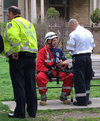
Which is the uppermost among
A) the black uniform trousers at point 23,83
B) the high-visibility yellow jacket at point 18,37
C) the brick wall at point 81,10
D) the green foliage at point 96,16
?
the brick wall at point 81,10

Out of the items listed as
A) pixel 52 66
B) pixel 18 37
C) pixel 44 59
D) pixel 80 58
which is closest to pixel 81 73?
pixel 80 58

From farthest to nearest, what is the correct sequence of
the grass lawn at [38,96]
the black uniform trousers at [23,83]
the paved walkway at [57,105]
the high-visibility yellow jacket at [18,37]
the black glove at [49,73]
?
1. the black glove at [49,73]
2. the paved walkway at [57,105]
3. the grass lawn at [38,96]
4. the black uniform trousers at [23,83]
5. the high-visibility yellow jacket at [18,37]

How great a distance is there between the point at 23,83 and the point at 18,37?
2.58 feet

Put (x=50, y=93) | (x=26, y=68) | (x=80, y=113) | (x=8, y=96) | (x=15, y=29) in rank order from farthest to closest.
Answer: (x=50, y=93), (x=8, y=96), (x=80, y=113), (x=26, y=68), (x=15, y=29)

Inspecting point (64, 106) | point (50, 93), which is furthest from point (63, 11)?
point (64, 106)

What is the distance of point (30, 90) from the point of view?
14.8 feet

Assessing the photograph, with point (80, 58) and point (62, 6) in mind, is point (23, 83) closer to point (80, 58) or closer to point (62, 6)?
point (80, 58)

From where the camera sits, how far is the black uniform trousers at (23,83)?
4.34 m

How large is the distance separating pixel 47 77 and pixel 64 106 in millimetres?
676

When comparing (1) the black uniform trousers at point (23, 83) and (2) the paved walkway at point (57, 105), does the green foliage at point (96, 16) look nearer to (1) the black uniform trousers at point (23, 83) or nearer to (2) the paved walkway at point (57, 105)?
(2) the paved walkway at point (57, 105)

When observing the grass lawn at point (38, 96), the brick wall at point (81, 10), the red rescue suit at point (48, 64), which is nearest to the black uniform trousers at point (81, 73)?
the red rescue suit at point (48, 64)

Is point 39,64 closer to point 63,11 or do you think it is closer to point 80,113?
point 80,113

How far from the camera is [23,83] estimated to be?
4414 millimetres

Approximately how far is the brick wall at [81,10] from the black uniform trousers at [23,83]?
1785 centimetres
